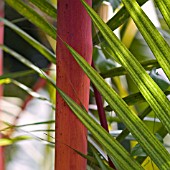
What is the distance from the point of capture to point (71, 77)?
284 millimetres

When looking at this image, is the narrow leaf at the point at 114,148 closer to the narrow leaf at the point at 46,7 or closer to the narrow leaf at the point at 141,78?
the narrow leaf at the point at 141,78

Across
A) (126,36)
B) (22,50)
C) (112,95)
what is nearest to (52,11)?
(112,95)

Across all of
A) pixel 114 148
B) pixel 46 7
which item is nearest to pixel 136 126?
pixel 114 148

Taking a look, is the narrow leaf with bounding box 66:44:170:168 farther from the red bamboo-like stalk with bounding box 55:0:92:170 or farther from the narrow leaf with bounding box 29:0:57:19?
A: the narrow leaf with bounding box 29:0:57:19

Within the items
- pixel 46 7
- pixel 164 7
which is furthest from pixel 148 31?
pixel 46 7

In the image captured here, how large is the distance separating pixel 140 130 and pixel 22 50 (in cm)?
99

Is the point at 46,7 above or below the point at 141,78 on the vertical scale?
above

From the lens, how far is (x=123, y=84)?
1.04 meters

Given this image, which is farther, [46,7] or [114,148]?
[46,7]

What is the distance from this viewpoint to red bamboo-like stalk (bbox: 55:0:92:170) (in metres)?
0.28

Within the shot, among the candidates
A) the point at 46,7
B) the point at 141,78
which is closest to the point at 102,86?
the point at 141,78

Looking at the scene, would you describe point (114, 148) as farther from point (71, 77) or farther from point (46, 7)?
point (46, 7)

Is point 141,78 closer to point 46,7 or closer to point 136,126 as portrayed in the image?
point 136,126

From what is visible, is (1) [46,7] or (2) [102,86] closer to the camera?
(2) [102,86]
